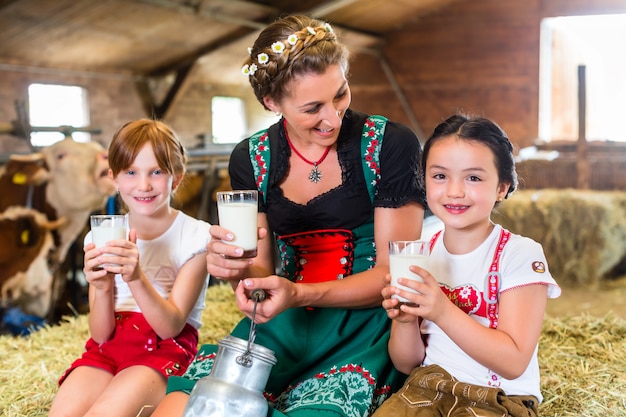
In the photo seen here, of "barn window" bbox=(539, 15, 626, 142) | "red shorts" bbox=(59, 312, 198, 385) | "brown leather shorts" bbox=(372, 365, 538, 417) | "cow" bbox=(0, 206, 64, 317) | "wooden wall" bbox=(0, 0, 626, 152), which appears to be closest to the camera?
"brown leather shorts" bbox=(372, 365, 538, 417)

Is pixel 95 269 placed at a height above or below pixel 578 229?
above

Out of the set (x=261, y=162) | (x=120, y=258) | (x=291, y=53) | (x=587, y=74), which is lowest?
(x=120, y=258)

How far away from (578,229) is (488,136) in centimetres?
534

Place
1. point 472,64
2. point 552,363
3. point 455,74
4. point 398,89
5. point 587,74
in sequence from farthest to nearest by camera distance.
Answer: point 398,89
point 587,74
point 455,74
point 472,64
point 552,363

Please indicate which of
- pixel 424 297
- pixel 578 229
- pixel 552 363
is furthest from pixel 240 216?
pixel 578 229

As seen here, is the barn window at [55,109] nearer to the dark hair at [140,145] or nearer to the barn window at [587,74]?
the dark hair at [140,145]

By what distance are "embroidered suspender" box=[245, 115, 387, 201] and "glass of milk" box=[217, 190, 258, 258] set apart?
0.44m

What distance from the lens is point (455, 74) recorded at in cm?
1362

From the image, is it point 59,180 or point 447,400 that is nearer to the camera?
point 447,400

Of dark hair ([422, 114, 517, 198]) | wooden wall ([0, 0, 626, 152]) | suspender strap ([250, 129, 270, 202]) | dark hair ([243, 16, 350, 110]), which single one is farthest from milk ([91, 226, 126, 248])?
wooden wall ([0, 0, 626, 152])

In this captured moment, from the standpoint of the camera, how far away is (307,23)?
1.99m

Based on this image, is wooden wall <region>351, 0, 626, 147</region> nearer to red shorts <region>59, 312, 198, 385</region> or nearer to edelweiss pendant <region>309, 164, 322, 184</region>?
edelweiss pendant <region>309, 164, 322, 184</region>

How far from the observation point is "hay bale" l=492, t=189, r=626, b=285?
6.55m

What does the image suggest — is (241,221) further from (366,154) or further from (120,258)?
(366,154)
